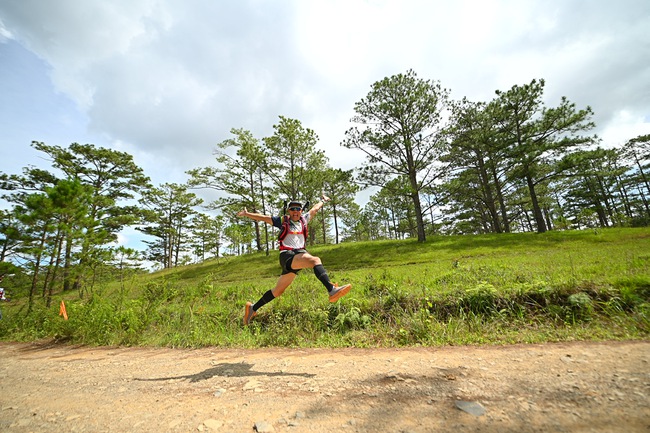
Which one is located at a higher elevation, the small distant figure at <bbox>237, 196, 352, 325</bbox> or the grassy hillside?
the small distant figure at <bbox>237, 196, 352, 325</bbox>

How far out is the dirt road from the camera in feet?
6.86

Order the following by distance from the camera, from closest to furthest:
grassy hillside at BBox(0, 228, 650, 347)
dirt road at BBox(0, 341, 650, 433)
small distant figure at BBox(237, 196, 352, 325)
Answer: dirt road at BBox(0, 341, 650, 433) → small distant figure at BBox(237, 196, 352, 325) → grassy hillside at BBox(0, 228, 650, 347)

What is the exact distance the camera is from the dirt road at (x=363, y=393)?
2092mm

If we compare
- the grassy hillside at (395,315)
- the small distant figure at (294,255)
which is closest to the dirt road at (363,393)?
the grassy hillside at (395,315)

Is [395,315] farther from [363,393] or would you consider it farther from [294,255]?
[363,393]

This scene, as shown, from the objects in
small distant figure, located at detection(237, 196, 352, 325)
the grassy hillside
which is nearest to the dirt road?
the grassy hillside

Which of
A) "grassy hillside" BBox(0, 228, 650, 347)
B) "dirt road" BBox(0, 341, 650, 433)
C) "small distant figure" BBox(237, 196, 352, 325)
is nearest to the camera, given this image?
"dirt road" BBox(0, 341, 650, 433)

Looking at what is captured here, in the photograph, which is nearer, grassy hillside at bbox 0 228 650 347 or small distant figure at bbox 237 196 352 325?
small distant figure at bbox 237 196 352 325

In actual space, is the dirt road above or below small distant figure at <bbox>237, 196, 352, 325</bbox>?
below

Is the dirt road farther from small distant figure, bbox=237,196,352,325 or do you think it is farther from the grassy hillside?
small distant figure, bbox=237,196,352,325

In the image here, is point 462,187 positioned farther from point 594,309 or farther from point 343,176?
point 594,309

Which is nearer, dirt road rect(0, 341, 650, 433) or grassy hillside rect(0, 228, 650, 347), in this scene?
dirt road rect(0, 341, 650, 433)

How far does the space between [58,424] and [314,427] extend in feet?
8.64

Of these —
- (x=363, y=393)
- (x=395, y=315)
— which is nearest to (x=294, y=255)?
(x=363, y=393)
